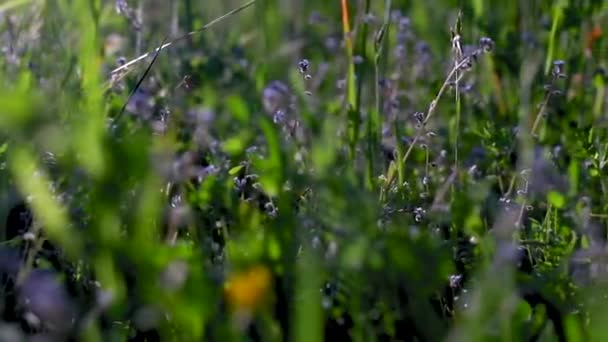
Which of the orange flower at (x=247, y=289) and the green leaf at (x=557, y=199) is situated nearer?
the orange flower at (x=247, y=289)

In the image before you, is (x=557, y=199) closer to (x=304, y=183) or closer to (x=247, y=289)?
(x=304, y=183)

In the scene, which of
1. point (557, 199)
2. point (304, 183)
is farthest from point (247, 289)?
point (557, 199)

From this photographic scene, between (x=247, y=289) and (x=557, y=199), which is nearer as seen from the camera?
(x=247, y=289)

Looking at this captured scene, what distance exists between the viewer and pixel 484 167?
240 cm

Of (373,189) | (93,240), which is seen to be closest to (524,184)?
(373,189)

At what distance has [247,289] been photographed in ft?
4.66

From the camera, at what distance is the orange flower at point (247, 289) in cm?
140

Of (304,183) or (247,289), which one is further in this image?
(304,183)

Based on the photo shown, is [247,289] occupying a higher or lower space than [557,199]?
higher

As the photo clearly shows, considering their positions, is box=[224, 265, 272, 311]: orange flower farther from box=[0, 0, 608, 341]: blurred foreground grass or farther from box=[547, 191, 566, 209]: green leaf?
box=[547, 191, 566, 209]: green leaf

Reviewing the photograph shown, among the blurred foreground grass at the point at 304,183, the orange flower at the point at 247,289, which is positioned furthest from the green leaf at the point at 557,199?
the orange flower at the point at 247,289

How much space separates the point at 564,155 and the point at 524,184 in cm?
38

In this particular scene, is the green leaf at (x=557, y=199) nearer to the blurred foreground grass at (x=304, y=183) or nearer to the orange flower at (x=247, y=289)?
the blurred foreground grass at (x=304, y=183)

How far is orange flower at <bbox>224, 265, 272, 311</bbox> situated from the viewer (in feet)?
4.61
